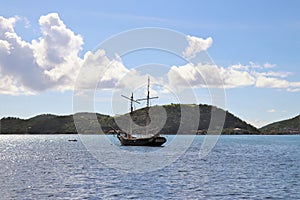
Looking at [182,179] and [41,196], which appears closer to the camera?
[41,196]

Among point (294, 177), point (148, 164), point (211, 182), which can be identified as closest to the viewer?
point (211, 182)

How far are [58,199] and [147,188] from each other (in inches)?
498

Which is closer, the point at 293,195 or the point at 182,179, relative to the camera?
the point at 293,195

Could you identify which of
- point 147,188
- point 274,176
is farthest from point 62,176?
point 274,176

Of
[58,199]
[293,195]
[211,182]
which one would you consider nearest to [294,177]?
[211,182]

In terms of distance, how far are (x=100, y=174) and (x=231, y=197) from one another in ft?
97.7

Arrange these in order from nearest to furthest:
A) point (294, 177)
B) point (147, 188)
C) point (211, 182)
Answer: point (147, 188)
point (211, 182)
point (294, 177)

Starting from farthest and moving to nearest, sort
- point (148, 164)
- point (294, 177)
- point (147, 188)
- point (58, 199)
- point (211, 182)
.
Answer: point (148, 164) < point (294, 177) < point (211, 182) < point (147, 188) < point (58, 199)

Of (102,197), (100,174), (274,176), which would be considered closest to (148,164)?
(100,174)

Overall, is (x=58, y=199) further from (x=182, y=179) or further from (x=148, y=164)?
(x=148, y=164)

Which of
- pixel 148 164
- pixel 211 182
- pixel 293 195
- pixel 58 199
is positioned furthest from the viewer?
pixel 148 164

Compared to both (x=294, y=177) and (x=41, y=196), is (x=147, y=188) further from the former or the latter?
(x=294, y=177)

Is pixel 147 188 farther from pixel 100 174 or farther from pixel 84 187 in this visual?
pixel 100 174

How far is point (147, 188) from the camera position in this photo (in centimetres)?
5994
